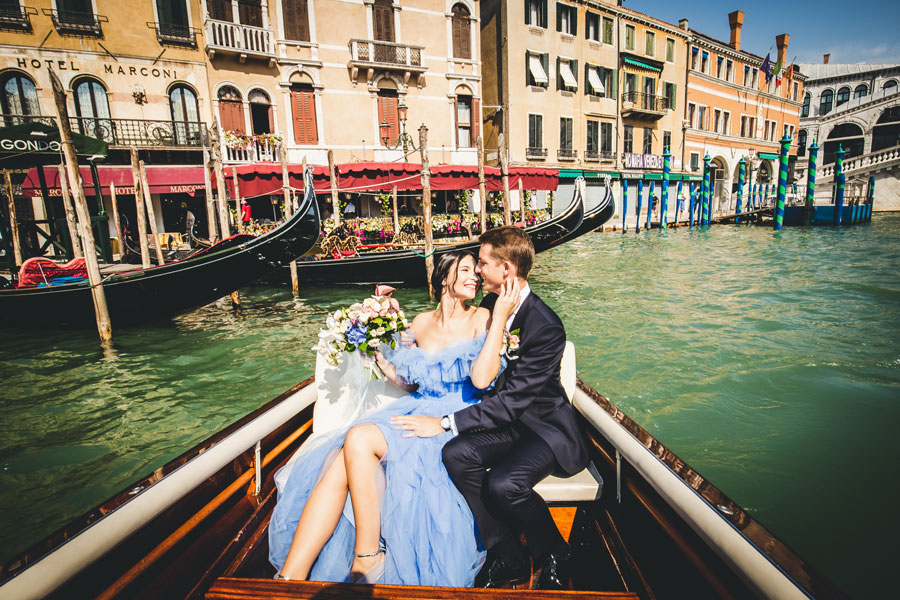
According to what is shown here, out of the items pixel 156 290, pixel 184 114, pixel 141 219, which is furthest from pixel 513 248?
pixel 184 114

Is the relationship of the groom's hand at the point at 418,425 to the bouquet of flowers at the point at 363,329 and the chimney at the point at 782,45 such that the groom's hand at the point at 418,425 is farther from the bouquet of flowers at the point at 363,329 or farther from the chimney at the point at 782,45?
the chimney at the point at 782,45

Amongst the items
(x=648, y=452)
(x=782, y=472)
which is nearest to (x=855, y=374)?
(x=782, y=472)

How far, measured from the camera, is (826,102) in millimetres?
30859

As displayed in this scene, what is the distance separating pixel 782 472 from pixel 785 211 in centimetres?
2067

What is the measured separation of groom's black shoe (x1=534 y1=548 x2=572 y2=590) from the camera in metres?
1.43

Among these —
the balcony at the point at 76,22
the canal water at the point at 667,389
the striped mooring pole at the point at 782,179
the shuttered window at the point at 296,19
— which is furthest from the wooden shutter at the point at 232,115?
the striped mooring pole at the point at 782,179

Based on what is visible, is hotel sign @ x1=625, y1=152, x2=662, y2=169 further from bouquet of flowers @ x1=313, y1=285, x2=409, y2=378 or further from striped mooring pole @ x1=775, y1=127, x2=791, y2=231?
bouquet of flowers @ x1=313, y1=285, x2=409, y2=378

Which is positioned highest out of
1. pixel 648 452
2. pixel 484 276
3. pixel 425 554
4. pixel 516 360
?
pixel 484 276

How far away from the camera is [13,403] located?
4.08m

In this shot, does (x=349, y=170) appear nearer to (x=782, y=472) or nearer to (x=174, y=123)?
(x=174, y=123)

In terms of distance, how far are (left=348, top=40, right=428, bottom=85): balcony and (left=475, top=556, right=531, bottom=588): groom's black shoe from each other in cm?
1416

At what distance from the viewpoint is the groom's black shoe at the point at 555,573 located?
143 cm

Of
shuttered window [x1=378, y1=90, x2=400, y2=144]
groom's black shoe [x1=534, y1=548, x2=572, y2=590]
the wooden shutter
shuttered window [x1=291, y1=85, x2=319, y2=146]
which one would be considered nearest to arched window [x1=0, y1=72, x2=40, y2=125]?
the wooden shutter

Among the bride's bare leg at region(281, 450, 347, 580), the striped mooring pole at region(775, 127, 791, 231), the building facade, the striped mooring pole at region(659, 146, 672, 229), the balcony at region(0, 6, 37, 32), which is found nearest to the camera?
the bride's bare leg at region(281, 450, 347, 580)
